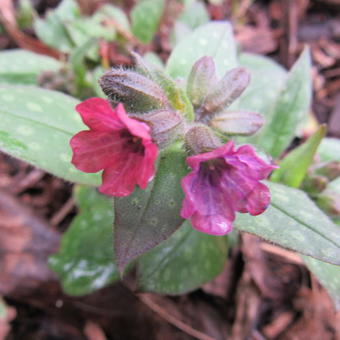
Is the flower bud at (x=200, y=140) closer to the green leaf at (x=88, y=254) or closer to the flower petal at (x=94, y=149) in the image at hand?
the flower petal at (x=94, y=149)

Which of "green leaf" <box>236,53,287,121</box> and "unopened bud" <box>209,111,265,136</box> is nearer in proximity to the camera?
"unopened bud" <box>209,111,265,136</box>

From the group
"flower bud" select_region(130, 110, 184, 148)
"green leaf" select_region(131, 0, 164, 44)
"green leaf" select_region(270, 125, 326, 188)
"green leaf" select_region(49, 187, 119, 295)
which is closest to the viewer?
"flower bud" select_region(130, 110, 184, 148)

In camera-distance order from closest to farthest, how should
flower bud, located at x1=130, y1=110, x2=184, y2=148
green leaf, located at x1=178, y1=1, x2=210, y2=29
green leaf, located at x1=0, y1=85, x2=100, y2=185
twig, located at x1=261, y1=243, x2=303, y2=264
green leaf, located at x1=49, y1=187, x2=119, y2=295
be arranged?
flower bud, located at x1=130, y1=110, x2=184, y2=148 < green leaf, located at x1=0, y1=85, x2=100, y2=185 < green leaf, located at x1=49, y1=187, x2=119, y2=295 < twig, located at x1=261, y1=243, x2=303, y2=264 < green leaf, located at x1=178, y1=1, x2=210, y2=29

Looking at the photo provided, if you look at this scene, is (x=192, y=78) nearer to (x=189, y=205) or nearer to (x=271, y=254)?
(x=189, y=205)

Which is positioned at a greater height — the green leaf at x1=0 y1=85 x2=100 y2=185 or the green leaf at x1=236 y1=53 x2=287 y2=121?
the green leaf at x1=236 y1=53 x2=287 y2=121

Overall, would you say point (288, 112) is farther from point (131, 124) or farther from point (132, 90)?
point (131, 124)

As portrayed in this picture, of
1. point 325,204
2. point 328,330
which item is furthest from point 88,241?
point 328,330

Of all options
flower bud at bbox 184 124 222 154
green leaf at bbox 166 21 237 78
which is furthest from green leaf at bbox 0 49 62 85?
flower bud at bbox 184 124 222 154

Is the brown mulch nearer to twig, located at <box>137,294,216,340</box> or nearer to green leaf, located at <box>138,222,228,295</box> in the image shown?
twig, located at <box>137,294,216,340</box>
